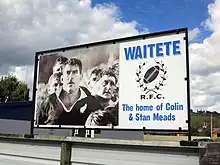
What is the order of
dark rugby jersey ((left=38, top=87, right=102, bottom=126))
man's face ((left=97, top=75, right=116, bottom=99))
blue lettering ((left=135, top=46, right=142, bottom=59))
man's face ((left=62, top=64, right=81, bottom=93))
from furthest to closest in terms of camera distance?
man's face ((left=62, top=64, right=81, bottom=93)) → dark rugby jersey ((left=38, top=87, right=102, bottom=126)) → man's face ((left=97, top=75, right=116, bottom=99)) → blue lettering ((left=135, top=46, right=142, bottom=59))

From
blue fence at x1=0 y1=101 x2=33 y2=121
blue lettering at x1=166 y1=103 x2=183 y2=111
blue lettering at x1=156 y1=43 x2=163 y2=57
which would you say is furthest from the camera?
blue fence at x1=0 y1=101 x2=33 y2=121

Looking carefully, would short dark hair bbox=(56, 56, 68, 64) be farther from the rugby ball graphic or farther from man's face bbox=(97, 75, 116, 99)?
the rugby ball graphic

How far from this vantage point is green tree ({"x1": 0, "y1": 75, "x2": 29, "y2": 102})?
4858cm

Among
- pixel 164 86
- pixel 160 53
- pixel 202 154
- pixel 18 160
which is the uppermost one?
pixel 160 53

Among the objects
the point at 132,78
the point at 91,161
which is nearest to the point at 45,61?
the point at 132,78

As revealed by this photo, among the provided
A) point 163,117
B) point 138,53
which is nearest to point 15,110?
point 138,53

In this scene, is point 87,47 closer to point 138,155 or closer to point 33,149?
point 33,149

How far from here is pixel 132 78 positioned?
176 inches

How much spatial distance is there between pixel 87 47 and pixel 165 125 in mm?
1592

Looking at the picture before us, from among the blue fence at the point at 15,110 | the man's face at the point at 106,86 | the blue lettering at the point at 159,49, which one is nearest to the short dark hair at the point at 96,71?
the man's face at the point at 106,86

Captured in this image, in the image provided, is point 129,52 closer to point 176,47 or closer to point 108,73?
point 108,73

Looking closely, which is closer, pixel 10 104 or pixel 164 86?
pixel 164 86

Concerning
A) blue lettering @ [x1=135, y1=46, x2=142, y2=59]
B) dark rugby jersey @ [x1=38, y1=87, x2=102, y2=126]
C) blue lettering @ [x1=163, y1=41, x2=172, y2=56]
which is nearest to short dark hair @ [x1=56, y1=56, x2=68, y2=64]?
dark rugby jersey @ [x1=38, y1=87, x2=102, y2=126]

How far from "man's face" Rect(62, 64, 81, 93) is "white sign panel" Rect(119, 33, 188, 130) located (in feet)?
2.26
